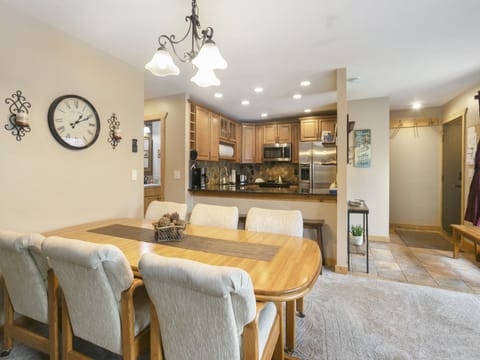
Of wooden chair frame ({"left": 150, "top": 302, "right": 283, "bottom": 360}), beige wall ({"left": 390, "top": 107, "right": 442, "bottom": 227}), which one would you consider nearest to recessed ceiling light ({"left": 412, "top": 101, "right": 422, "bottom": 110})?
beige wall ({"left": 390, "top": 107, "right": 442, "bottom": 227})

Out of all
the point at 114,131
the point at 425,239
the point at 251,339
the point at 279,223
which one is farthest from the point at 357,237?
the point at 114,131

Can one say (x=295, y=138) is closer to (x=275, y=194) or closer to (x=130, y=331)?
(x=275, y=194)

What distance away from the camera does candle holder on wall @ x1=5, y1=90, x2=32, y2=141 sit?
1.84 meters

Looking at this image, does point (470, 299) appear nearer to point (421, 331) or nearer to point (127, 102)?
point (421, 331)

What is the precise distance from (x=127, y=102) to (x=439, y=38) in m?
3.29

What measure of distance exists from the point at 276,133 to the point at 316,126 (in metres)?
0.96

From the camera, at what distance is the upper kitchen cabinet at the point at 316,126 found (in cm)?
498

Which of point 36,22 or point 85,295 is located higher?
point 36,22

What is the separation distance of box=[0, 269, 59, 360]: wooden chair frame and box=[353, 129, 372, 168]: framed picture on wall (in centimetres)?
444

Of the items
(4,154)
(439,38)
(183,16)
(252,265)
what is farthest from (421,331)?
(4,154)

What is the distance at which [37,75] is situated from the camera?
6.60 feet

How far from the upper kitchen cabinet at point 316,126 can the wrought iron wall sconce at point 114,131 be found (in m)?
3.70

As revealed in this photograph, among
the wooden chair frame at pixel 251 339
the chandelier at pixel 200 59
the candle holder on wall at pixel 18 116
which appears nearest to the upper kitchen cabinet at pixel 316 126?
the chandelier at pixel 200 59

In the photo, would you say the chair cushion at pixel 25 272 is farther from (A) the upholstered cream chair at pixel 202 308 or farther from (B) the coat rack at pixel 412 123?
(B) the coat rack at pixel 412 123
